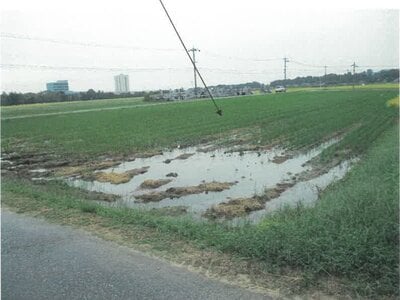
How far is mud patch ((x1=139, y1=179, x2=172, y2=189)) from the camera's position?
9.67 meters

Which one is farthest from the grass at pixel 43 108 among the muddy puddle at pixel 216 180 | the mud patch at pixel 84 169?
the muddy puddle at pixel 216 180

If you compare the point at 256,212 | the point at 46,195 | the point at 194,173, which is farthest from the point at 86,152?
the point at 256,212

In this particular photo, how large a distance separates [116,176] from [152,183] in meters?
1.42

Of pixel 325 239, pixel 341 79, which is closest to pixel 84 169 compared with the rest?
pixel 325 239

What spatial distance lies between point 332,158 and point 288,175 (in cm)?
247

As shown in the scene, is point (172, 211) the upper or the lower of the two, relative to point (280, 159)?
upper

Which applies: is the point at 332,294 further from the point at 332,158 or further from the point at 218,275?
the point at 332,158

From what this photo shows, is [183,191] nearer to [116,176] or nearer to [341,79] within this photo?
[116,176]

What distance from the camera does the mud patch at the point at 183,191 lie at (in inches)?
337

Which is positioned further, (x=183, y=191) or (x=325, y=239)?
(x=183, y=191)

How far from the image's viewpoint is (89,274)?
3969 mm

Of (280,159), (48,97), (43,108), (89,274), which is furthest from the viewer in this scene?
(48,97)

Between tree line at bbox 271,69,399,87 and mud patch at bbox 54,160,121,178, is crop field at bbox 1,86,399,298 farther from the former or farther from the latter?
tree line at bbox 271,69,399,87

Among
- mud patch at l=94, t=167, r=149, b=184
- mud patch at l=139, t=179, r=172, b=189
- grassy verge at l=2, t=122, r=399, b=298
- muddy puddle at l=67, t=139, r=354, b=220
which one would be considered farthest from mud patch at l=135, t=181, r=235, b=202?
grassy verge at l=2, t=122, r=399, b=298
